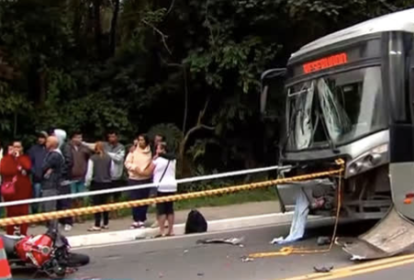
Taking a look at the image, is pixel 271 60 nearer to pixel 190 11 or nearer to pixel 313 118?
pixel 190 11

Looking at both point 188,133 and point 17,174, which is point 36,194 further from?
point 188,133

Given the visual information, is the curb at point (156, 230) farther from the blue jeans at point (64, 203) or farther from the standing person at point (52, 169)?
the standing person at point (52, 169)

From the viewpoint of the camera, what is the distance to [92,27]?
22953 millimetres

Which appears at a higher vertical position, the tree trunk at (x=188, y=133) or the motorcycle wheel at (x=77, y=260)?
the tree trunk at (x=188, y=133)

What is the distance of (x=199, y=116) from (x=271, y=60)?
2821mm

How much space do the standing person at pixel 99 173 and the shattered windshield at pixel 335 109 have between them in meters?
3.70

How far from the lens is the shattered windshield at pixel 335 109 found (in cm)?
1028

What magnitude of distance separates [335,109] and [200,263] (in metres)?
3.06

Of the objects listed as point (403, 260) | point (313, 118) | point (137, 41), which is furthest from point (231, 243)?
point (137, 41)

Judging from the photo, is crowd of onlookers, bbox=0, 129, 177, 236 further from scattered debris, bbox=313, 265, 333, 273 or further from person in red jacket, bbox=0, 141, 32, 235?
scattered debris, bbox=313, 265, 333, 273

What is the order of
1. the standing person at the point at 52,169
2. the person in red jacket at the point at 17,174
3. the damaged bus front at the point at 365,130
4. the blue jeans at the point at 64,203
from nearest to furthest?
the damaged bus front at the point at 365,130 < the person in red jacket at the point at 17,174 < the standing person at the point at 52,169 < the blue jeans at the point at 64,203

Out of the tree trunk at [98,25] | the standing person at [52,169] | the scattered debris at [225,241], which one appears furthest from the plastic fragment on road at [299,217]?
the tree trunk at [98,25]

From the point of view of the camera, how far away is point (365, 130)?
10.2 metres

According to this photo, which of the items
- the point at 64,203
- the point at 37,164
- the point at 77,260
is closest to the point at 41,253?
the point at 77,260
